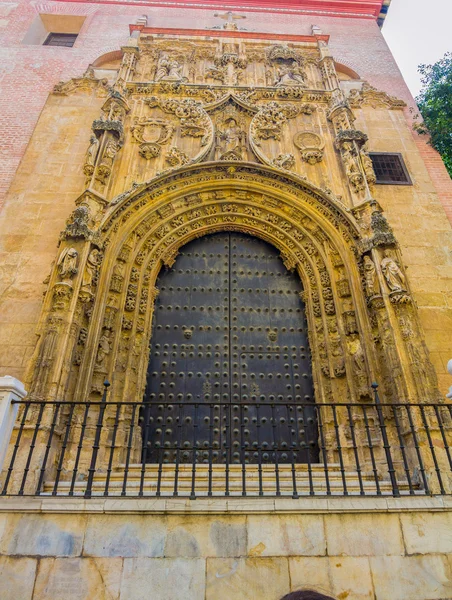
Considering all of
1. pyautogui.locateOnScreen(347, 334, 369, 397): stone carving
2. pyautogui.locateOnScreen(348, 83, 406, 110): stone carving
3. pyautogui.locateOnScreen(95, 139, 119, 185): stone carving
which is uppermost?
pyautogui.locateOnScreen(348, 83, 406, 110): stone carving

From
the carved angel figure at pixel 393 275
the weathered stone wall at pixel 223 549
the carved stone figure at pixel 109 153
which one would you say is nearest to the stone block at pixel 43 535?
the weathered stone wall at pixel 223 549

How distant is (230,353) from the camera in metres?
6.81

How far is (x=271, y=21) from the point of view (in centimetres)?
1324

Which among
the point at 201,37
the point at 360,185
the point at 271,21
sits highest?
the point at 271,21

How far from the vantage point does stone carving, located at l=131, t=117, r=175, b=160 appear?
8219 millimetres

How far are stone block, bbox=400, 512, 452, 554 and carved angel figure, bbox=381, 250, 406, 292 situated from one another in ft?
11.3

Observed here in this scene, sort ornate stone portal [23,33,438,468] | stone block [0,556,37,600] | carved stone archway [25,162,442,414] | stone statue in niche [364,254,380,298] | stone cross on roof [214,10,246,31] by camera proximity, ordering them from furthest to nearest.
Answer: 1. stone cross on roof [214,10,246,31]
2. stone statue in niche [364,254,380,298]
3. ornate stone portal [23,33,438,468]
4. carved stone archway [25,162,442,414]
5. stone block [0,556,37,600]

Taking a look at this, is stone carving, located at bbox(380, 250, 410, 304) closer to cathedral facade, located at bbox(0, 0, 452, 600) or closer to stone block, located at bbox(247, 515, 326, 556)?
cathedral facade, located at bbox(0, 0, 452, 600)

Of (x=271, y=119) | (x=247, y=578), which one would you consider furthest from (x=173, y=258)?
(x=247, y=578)

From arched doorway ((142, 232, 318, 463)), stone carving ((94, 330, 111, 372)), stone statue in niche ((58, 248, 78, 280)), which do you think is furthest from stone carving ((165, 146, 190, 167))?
stone carving ((94, 330, 111, 372))

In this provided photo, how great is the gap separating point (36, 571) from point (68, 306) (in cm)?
348

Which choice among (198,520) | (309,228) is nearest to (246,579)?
(198,520)

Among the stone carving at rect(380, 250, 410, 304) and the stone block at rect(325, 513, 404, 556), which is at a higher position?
the stone carving at rect(380, 250, 410, 304)

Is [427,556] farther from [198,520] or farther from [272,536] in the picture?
[198,520]
